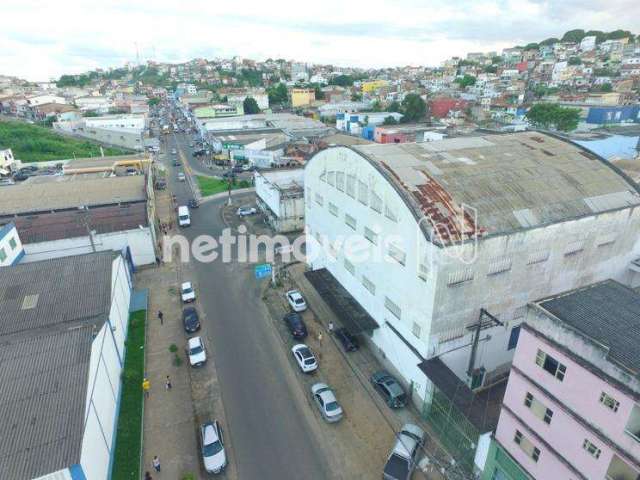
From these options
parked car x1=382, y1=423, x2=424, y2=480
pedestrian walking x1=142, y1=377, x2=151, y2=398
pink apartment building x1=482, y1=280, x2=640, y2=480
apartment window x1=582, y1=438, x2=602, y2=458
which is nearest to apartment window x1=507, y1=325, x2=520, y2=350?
pink apartment building x1=482, y1=280, x2=640, y2=480

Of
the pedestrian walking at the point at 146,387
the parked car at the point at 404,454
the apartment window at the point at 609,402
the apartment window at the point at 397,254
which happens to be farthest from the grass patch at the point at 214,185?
the apartment window at the point at 609,402

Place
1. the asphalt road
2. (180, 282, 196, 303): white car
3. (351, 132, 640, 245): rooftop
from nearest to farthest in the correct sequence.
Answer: the asphalt road < (351, 132, 640, 245): rooftop < (180, 282, 196, 303): white car

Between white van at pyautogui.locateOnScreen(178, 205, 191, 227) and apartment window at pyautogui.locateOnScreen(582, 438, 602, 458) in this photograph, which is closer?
apartment window at pyautogui.locateOnScreen(582, 438, 602, 458)

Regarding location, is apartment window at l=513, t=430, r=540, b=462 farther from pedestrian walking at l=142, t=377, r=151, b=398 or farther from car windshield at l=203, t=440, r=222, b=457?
pedestrian walking at l=142, t=377, r=151, b=398

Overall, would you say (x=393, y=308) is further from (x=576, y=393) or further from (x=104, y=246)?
(x=104, y=246)

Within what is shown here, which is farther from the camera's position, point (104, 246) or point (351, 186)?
point (104, 246)

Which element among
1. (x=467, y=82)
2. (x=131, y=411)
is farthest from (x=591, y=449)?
(x=467, y=82)

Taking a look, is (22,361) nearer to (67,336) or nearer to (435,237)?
(67,336)
